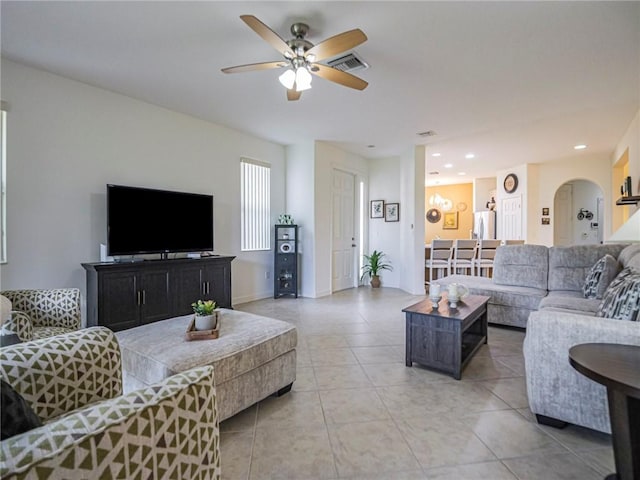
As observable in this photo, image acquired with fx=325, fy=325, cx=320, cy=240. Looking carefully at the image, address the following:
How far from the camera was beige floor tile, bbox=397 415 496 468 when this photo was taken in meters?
1.64

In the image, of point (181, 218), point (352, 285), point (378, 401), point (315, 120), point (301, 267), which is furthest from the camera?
point (352, 285)

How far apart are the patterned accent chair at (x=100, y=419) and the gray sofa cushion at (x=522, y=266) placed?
4104 mm

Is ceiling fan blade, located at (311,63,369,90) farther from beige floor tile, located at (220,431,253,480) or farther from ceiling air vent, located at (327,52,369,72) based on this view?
beige floor tile, located at (220,431,253,480)

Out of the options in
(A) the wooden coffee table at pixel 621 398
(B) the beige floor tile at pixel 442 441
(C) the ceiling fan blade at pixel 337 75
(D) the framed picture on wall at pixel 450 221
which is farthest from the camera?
(D) the framed picture on wall at pixel 450 221

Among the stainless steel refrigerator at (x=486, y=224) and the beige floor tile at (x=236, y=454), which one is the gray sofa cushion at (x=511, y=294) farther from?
the stainless steel refrigerator at (x=486, y=224)

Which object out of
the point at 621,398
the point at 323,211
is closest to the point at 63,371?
the point at 621,398

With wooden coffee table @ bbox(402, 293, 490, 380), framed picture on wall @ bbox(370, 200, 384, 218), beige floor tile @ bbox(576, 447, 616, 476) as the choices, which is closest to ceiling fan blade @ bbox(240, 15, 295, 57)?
wooden coffee table @ bbox(402, 293, 490, 380)

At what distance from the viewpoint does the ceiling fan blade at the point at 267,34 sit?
6.54 ft

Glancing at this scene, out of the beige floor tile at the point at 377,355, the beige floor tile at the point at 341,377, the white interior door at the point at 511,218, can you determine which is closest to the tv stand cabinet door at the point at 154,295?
the beige floor tile at the point at 341,377

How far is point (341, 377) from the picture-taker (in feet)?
8.43

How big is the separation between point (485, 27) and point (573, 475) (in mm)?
2907

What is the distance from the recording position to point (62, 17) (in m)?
2.41

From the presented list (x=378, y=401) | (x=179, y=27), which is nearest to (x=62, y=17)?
(x=179, y=27)

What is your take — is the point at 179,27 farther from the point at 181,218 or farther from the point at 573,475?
the point at 573,475
